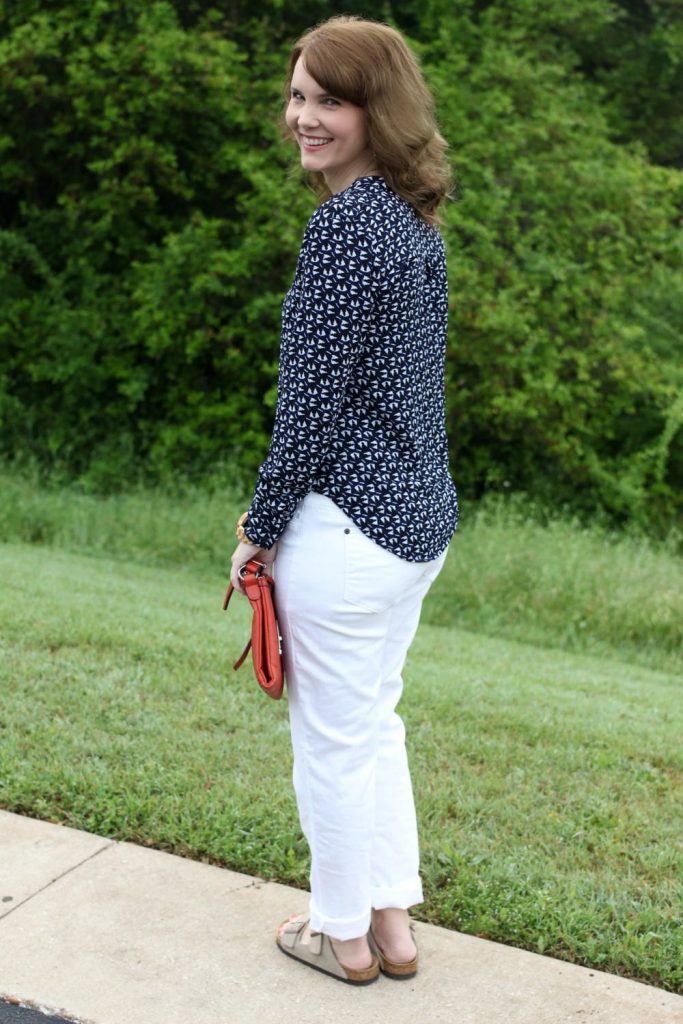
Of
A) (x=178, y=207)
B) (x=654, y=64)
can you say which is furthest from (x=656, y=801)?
(x=654, y=64)

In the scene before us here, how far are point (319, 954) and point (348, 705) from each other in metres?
0.69

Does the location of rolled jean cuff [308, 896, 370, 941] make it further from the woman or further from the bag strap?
the bag strap

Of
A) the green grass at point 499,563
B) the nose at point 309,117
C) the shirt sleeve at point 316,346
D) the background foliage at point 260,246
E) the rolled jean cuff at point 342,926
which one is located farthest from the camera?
the background foliage at point 260,246

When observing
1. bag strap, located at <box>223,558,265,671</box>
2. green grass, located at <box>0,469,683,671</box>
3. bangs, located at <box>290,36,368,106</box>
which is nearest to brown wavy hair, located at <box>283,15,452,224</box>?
bangs, located at <box>290,36,368,106</box>

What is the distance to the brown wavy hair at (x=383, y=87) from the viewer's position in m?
2.54

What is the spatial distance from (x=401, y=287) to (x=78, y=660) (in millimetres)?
3002

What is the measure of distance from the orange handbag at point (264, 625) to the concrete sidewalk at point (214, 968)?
0.74m

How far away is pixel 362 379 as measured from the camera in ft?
8.55

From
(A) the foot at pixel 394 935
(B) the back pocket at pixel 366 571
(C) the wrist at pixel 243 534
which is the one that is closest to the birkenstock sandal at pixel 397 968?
(A) the foot at pixel 394 935

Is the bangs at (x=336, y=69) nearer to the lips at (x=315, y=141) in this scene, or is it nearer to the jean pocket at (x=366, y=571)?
the lips at (x=315, y=141)

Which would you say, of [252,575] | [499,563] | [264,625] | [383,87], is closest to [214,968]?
[264,625]

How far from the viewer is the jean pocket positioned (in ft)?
8.61

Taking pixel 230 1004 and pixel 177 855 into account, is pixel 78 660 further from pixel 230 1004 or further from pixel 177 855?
pixel 230 1004

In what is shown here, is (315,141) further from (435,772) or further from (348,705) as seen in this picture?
(435,772)
